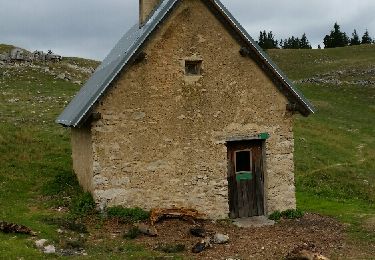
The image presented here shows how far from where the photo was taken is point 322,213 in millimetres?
19625

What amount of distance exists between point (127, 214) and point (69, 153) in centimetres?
1027

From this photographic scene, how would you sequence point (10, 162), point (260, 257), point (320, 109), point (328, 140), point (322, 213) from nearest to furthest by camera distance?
1. point (260, 257)
2. point (322, 213)
3. point (10, 162)
4. point (328, 140)
5. point (320, 109)

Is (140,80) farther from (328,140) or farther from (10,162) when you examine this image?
(328,140)

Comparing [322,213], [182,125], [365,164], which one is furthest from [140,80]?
[365,164]

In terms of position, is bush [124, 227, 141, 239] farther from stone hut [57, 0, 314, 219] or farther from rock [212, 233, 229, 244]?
rock [212, 233, 229, 244]

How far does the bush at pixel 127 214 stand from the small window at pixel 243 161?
145 inches

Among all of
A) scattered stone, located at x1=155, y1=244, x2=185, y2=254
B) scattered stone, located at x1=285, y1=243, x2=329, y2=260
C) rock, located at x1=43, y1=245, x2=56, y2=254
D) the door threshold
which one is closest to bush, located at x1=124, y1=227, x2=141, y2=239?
scattered stone, located at x1=155, y1=244, x2=185, y2=254

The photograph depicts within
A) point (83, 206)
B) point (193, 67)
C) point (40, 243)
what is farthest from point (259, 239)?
point (40, 243)

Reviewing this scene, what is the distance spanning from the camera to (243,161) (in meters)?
18.2

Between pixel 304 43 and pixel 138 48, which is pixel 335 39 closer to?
pixel 304 43

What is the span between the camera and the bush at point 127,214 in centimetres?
1603

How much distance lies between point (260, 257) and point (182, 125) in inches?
203

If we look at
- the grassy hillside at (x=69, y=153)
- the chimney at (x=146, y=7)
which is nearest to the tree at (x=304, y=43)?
the grassy hillside at (x=69, y=153)

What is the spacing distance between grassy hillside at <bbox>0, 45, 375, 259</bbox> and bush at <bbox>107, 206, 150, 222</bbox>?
1.64m
